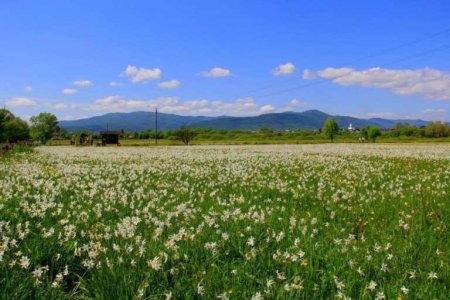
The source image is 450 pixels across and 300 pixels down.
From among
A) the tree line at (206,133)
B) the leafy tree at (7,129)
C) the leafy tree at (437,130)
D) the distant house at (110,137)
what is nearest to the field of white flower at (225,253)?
the distant house at (110,137)

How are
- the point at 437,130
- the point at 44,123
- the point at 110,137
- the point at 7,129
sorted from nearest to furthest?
the point at 110,137
the point at 7,129
the point at 437,130
the point at 44,123

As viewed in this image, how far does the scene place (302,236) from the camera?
6.06 metres

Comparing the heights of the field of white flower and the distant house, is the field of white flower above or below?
below

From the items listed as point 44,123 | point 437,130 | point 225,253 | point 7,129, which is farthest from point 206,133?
point 225,253

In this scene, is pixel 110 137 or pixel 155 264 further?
pixel 110 137

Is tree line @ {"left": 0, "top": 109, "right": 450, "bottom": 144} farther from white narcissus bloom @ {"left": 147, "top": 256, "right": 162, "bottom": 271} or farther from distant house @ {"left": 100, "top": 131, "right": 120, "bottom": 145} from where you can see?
white narcissus bloom @ {"left": 147, "top": 256, "right": 162, "bottom": 271}

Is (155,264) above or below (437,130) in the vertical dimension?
below

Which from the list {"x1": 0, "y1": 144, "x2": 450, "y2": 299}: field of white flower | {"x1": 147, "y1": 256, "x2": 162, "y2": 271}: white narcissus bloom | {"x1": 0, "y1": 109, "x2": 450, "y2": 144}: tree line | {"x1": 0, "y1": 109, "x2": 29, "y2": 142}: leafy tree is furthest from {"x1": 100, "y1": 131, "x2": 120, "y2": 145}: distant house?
{"x1": 147, "y1": 256, "x2": 162, "y2": 271}: white narcissus bloom

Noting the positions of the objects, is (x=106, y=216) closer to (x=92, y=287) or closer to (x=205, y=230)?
(x=205, y=230)

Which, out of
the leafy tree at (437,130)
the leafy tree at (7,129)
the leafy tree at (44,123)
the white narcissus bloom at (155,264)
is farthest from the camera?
the leafy tree at (44,123)

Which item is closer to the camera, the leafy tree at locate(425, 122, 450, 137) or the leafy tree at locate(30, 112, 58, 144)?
the leafy tree at locate(425, 122, 450, 137)

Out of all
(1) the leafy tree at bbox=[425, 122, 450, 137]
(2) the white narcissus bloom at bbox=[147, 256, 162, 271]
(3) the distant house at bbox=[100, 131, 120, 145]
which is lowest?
(2) the white narcissus bloom at bbox=[147, 256, 162, 271]

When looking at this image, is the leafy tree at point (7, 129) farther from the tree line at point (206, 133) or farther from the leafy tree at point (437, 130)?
the leafy tree at point (437, 130)

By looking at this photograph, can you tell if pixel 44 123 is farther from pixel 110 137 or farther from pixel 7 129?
pixel 110 137
